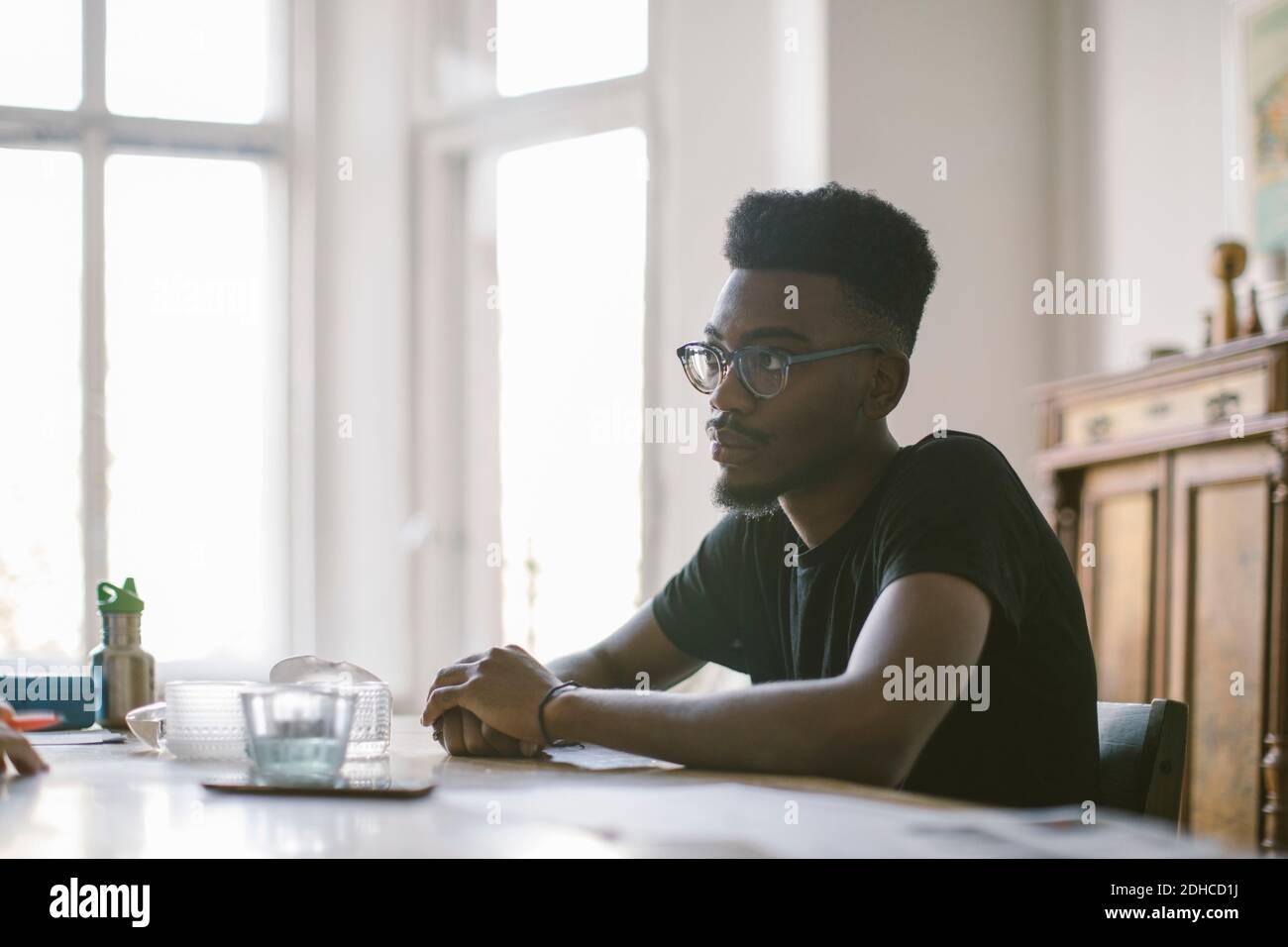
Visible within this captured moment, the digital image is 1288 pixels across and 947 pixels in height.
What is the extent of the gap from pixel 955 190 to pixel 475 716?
3.36 meters

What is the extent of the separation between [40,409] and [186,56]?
1299 mm

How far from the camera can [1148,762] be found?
1313 millimetres

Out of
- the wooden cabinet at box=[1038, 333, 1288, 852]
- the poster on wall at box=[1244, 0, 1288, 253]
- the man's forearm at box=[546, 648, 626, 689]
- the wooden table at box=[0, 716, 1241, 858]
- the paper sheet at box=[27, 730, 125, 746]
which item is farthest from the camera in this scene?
the poster on wall at box=[1244, 0, 1288, 253]

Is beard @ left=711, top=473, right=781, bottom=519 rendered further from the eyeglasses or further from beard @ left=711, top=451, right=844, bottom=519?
the eyeglasses

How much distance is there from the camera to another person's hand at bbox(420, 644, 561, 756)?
1284 mm

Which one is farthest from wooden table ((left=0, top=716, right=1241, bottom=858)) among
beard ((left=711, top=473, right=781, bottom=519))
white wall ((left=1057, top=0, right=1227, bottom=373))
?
white wall ((left=1057, top=0, right=1227, bottom=373))

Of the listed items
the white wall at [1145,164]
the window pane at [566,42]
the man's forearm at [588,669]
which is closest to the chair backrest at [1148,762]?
the man's forearm at [588,669]

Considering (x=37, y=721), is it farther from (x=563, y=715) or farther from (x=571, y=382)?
(x=571, y=382)

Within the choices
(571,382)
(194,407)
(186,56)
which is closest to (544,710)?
(571,382)

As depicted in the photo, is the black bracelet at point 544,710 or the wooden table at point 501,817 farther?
the black bracelet at point 544,710

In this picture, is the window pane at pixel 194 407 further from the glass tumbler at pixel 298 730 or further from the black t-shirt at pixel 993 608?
the glass tumbler at pixel 298 730

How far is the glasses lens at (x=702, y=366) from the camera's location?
63.1 inches

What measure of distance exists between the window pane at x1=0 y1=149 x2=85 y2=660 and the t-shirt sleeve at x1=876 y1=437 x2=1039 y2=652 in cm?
368
